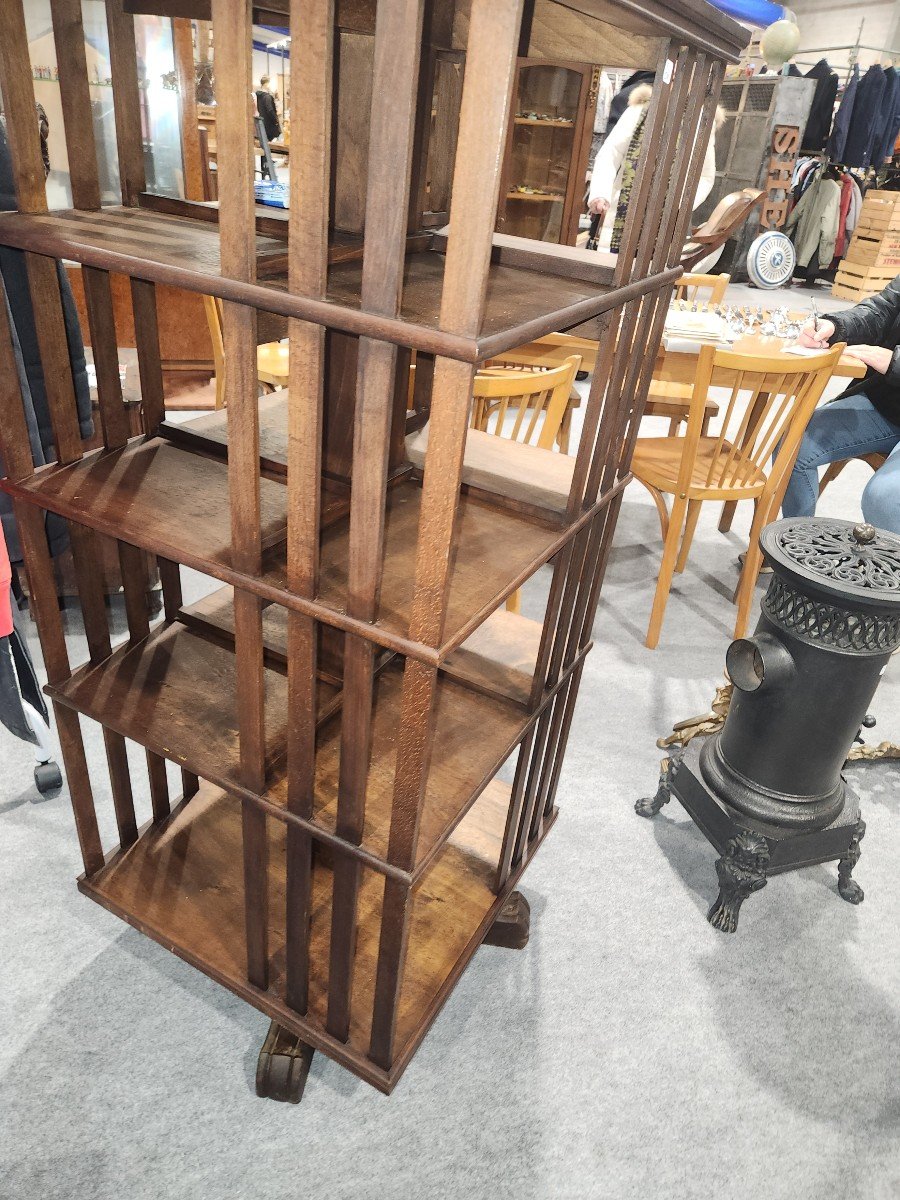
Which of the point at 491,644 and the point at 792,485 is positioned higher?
the point at 491,644

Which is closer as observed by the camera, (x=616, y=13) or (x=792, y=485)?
(x=616, y=13)

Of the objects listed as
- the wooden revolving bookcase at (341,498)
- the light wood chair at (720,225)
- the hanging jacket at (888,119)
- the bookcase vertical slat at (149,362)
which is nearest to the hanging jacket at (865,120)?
the hanging jacket at (888,119)

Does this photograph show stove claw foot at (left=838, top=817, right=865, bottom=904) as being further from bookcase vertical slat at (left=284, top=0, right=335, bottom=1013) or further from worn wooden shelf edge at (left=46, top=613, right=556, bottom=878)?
bookcase vertical slat at (left=284, top=0, right=335, bottom=1013)

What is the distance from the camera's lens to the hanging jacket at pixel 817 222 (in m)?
8.76

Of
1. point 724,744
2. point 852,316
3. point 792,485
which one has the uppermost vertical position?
point 852,316

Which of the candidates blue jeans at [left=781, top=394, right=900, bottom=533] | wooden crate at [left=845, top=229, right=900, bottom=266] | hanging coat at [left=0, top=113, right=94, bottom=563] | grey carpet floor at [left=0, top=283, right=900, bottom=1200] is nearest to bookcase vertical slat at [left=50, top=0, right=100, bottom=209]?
hanging coat at [left=0, top=113, right=94, bottom=563]

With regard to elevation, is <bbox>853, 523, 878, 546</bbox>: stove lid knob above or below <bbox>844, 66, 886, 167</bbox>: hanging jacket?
below

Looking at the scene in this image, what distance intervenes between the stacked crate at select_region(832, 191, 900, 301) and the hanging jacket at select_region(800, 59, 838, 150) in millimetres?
810

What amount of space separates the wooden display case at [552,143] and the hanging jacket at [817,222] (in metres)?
5.15

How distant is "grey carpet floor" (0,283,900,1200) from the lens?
136 centimetres

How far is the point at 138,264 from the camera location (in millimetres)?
912

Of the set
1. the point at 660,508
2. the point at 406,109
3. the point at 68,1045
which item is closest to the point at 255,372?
the point at 406,109

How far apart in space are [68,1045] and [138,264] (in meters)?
1.33

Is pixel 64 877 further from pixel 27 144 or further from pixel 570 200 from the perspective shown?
pixel 570 200
